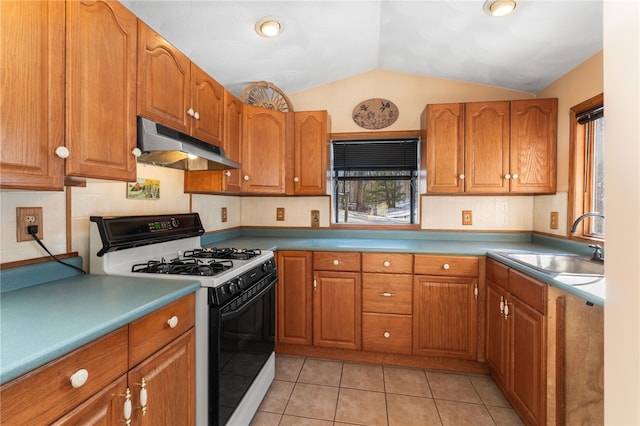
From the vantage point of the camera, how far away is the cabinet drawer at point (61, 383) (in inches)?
24.0

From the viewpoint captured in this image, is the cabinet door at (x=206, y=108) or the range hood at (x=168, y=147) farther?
the cabinet door at (x=206, y=108)

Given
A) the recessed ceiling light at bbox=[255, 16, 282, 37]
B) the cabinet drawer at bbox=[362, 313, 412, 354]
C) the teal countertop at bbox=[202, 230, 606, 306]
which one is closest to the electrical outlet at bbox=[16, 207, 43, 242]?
the teal countertop at bbox=[202, 230, 606, 306]

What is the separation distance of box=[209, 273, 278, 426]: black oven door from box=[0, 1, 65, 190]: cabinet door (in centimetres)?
78

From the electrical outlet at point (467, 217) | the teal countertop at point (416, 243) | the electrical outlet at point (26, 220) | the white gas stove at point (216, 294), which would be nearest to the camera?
the electrical outlet at point (26, 220)

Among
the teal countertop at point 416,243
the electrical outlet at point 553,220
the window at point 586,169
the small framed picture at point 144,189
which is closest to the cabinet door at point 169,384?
the small framed picture at point 144,189

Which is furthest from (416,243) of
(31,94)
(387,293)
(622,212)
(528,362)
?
(31,94)

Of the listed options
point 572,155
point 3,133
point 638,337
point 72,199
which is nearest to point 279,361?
point 72,199

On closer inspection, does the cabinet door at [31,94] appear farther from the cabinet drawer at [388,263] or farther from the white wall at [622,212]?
the cabinet drawer at [388,263]

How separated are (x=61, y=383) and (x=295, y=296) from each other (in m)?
1.63

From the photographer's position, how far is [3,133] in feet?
2.65

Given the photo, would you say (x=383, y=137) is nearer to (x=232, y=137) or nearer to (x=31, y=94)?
(x=232, y=137)

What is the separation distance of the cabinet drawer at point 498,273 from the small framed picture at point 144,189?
2.23 m

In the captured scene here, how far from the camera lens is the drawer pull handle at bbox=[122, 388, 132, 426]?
884 millimetres

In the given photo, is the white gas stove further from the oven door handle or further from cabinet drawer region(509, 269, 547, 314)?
cabinet drawer region(509, 269, 547, 314)
